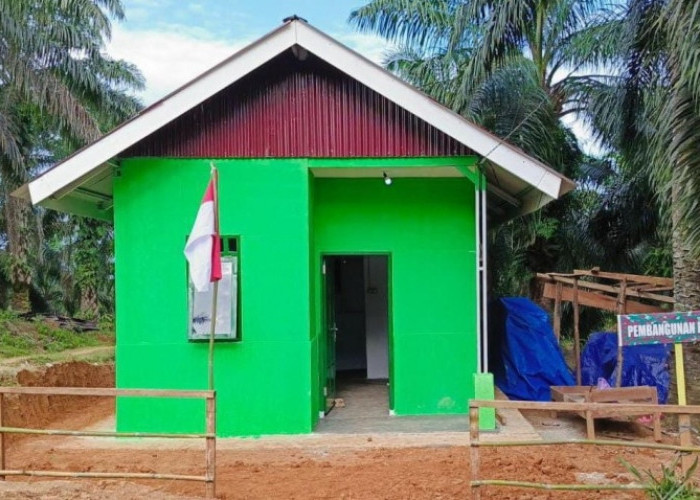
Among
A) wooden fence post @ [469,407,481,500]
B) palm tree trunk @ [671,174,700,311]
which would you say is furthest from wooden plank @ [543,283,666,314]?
wooden fence post @ [469,407,481,500]

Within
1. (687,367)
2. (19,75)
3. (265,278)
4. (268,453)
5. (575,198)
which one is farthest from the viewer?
(575,198)

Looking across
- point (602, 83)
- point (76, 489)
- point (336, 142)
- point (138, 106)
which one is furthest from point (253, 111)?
point (138, 106)

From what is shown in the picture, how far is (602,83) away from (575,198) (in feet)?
11.8

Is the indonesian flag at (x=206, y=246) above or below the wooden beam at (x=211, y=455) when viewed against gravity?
above

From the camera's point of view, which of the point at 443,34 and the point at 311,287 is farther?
the point at 443,34

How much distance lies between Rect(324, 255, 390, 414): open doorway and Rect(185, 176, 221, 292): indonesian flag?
3725 mm

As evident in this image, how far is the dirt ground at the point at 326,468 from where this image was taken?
19.4 ft

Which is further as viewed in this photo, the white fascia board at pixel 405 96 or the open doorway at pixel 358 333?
the open doorway at pixel 358 333

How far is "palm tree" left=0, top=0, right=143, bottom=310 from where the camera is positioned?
16.0 m

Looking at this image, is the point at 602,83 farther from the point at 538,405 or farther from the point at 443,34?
the point at 538,405

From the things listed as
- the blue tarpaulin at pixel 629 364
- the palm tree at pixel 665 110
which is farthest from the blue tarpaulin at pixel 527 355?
the palm tree at pixel 665 110

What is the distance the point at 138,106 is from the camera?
26.4 m

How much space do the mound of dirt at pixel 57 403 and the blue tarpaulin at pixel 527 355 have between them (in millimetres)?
6665

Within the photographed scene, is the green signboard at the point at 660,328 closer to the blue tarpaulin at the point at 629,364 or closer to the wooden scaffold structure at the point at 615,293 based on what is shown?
the wooden scaffold structure at the point at 615,293
